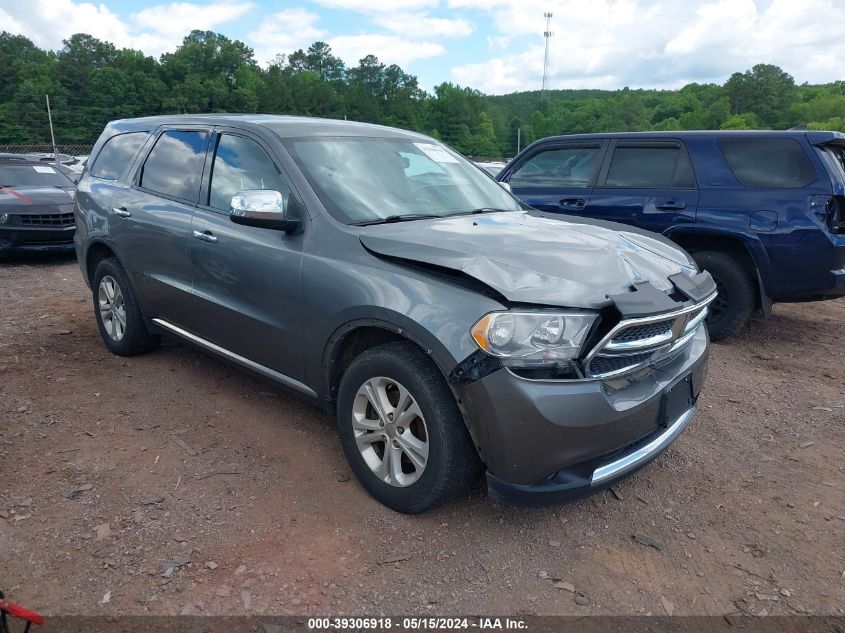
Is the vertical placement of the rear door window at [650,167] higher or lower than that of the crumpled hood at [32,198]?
higher

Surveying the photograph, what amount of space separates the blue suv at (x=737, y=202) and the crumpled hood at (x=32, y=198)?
7.35m

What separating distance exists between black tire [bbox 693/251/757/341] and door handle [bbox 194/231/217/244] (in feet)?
13.7

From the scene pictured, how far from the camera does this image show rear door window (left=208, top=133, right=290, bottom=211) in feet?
11.8

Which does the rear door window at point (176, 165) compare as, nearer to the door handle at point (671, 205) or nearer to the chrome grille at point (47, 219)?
the door handle at point (671, 205)

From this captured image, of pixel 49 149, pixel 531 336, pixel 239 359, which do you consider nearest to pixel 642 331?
pixel 531 336

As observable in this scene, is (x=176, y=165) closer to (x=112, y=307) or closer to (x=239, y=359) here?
(x=112, y=307)

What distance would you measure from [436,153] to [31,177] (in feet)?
28.4

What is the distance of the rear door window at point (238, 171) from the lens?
3.59 metres

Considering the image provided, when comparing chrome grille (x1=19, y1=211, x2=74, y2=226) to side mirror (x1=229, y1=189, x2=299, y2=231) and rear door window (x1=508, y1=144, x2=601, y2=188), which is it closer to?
rear door window (x1=508, y1=144, x2=601, y2=188)

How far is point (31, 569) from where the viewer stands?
260 cm

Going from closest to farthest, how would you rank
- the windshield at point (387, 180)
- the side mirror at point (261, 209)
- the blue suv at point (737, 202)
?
the side mirror at point (261, 209) → the windshield at point (387, 180) → the blue suv at point (737, 202)

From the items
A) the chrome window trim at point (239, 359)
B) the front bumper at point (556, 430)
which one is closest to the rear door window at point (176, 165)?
the chrome window trim at point (239, 359)

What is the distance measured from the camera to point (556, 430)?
249cm

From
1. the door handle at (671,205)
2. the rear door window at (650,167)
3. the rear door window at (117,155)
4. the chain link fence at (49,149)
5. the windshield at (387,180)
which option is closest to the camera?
the windshield at (387,180)
